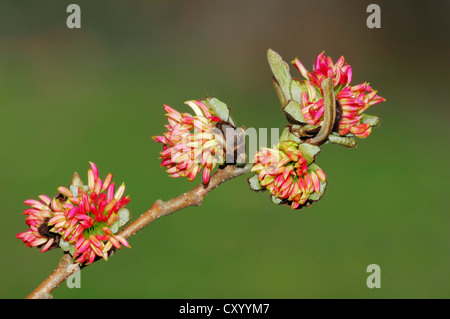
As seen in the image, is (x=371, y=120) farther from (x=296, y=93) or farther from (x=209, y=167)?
(x=209, y=167)

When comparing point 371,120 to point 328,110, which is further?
point 371,120

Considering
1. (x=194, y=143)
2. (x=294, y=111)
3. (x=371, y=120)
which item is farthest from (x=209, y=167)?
(x=371, y=120)

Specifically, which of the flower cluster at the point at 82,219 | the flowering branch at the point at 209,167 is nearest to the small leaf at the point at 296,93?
the flowering branch at the point at 209,167

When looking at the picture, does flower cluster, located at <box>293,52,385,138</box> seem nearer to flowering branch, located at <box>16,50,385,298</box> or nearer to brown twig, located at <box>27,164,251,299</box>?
flowering branch, located at <box>16,50,385,298</box>

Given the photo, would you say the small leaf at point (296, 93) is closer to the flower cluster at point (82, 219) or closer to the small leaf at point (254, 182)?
the small leaf at point (254, 182)

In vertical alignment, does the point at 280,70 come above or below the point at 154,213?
above

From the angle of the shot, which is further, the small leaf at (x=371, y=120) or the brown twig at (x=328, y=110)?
the small leaf at (x=371, y=120)
